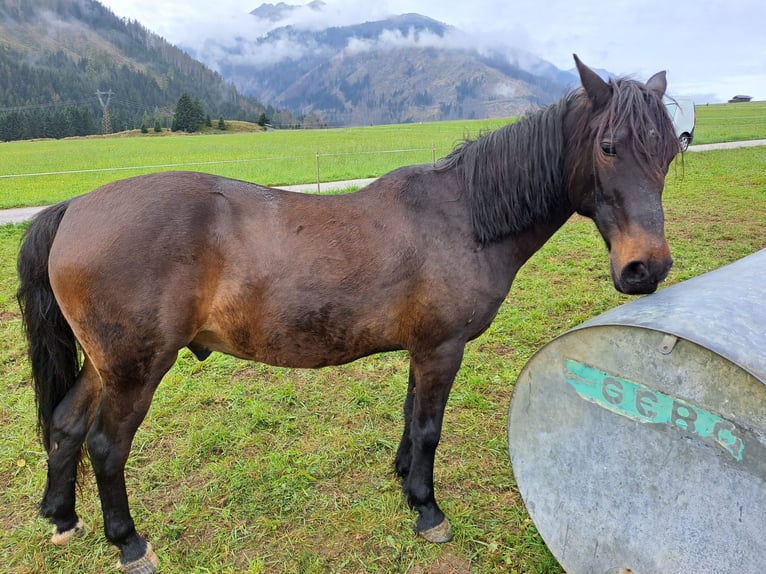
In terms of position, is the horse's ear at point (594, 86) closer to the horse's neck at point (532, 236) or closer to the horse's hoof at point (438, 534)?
the horse's neck at point (532, 236)

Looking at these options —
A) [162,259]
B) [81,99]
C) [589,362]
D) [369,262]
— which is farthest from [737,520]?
[81,99]

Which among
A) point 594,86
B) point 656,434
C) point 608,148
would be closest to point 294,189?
point 594,86

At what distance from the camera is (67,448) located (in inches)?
104

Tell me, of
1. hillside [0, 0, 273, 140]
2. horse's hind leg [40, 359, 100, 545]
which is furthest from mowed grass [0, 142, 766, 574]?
hillside [0, 0, 273, 140]

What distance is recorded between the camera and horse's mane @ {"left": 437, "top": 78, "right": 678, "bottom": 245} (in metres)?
2.30

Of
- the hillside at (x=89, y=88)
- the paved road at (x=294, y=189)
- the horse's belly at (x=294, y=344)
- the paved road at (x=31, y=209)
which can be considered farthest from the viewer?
the hillside at (x=89, y=88)

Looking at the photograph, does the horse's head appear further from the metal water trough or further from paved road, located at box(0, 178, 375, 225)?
paved road, located at box(0, 178, 375, 225)

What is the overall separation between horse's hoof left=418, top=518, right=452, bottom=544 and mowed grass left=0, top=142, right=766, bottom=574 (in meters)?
0.05

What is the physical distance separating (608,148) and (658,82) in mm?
773

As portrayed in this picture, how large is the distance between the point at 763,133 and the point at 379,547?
36.6 m

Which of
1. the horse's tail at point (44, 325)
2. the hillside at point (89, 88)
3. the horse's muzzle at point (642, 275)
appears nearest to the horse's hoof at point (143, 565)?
the horse's tail at point (44, 325)

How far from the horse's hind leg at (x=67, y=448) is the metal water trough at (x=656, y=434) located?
7.57ft

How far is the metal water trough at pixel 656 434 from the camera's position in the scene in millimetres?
1559

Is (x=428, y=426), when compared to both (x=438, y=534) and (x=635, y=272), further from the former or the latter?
(x=635, y=272)
